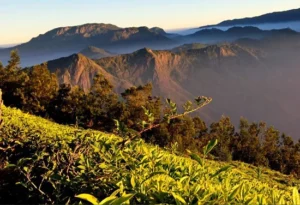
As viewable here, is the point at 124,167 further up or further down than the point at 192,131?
further up

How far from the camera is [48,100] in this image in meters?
41.2

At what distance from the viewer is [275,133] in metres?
56.5

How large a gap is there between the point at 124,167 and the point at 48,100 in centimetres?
3896

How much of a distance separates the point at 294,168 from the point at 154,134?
71.2ft

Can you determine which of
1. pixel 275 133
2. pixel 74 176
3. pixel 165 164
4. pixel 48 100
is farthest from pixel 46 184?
pixel 275 133

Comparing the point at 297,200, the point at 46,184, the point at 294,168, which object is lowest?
the point at 294,168

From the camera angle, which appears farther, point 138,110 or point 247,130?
point 247,130

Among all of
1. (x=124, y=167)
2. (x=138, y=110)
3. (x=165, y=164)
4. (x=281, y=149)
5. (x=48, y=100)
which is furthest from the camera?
(x=281, y=149)

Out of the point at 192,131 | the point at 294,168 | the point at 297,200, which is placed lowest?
the point at 294,168

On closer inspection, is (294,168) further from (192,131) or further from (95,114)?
(95,114)

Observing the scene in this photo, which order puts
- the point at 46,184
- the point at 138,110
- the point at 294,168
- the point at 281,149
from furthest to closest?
the point at 281,149, the point at 294,168, the point at 138,110, the point at 46,184

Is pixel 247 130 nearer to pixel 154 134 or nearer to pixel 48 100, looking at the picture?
pixel 154 134

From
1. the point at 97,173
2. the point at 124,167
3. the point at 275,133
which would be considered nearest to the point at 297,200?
the point at 124,167

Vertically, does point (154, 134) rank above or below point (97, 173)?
below
